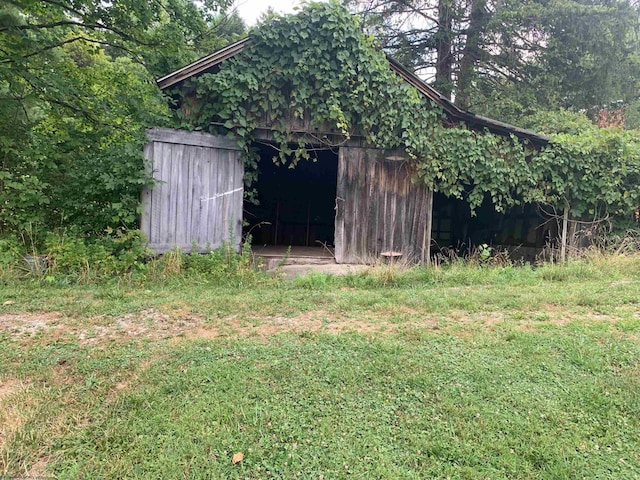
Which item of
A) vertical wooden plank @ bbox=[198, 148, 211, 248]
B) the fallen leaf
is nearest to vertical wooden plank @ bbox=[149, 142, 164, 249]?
vertical wooden plank @ bbox=[198, 148, 211, 248]

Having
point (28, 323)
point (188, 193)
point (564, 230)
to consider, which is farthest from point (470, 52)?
point (28, 323)

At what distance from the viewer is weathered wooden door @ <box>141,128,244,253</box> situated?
6.78 metres

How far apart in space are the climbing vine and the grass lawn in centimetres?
376

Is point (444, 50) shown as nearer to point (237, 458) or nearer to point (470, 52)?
point (470, 52)

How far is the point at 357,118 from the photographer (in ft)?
24.7

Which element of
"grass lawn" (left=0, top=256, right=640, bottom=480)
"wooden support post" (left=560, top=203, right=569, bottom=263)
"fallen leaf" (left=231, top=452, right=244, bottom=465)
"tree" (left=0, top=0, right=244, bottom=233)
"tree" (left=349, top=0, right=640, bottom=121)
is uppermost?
"tree" (left=349, top=0, right=640, bottom=121)

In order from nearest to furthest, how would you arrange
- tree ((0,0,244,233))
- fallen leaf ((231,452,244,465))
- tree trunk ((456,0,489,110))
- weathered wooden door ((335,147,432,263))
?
fallen leaf ((231,452,244,465)) → tree ((0,0,244,233)) → weathered wooden door ((335,147,432,263)) → tree trunk ((456,0,489,110))

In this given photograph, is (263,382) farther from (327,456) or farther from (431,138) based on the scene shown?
(431,138)

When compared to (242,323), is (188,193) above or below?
above

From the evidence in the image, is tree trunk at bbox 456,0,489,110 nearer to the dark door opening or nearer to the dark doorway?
the dark doorway

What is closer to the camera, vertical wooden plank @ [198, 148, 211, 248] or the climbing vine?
the climbing vine

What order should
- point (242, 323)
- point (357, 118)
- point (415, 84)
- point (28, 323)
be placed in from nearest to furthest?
point (28, 323), point (242, 323), point (357, 118), point (415, 84)

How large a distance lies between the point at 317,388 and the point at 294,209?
10219mm

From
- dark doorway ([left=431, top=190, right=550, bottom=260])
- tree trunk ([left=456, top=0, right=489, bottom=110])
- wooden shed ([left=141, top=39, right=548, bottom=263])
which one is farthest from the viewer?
tree trunk ([left=456, top=0, right=489, bottom=110])
